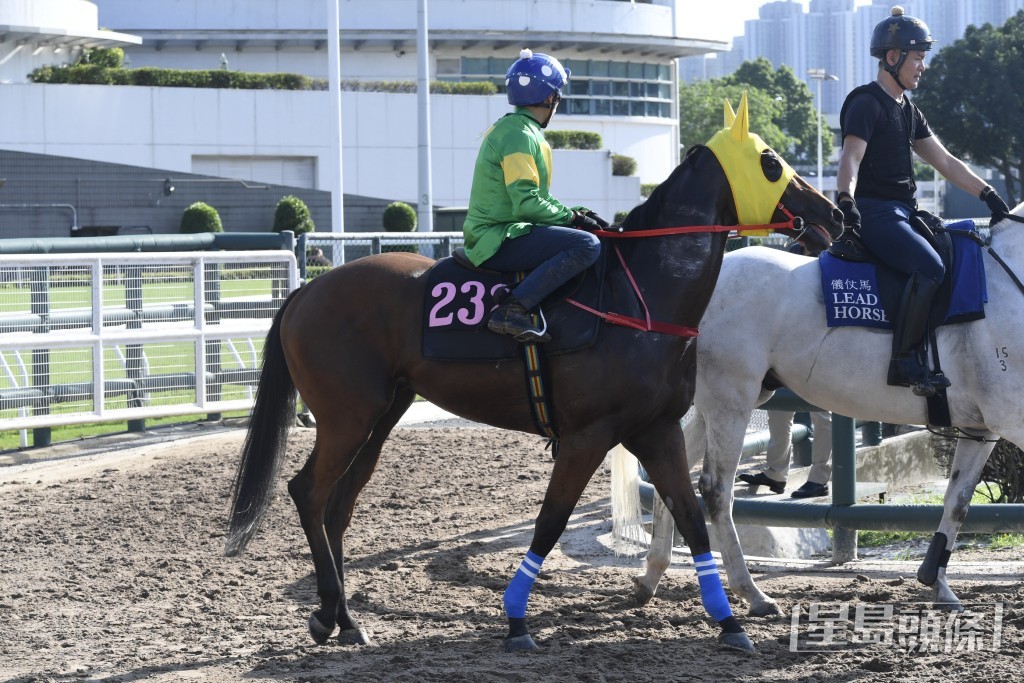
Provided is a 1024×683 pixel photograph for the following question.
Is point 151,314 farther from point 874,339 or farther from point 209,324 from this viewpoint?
point 874,339

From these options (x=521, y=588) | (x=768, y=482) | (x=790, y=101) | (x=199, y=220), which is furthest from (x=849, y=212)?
(x=790, y=101)

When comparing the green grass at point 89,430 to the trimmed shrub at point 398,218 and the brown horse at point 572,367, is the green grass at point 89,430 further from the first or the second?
the trimmed shrub at point 398,218

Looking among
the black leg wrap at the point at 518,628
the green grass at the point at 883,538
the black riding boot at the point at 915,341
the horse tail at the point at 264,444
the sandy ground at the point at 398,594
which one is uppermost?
the black riding boot at the point at 915,341

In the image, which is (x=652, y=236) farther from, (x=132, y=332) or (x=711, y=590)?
(x=132, y=332)

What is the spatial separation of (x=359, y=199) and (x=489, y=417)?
35.9m

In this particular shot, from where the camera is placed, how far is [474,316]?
18.3 ft

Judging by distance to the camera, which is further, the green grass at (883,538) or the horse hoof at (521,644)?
the green grass at (883,538)

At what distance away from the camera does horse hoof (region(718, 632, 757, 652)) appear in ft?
17.6

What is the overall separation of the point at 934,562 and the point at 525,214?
2.57m

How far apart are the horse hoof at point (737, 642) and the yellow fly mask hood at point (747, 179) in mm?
1695

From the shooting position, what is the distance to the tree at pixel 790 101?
96000 millimetres

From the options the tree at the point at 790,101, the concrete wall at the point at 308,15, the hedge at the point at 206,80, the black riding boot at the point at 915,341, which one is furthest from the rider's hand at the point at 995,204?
the tree at the point at 790,101

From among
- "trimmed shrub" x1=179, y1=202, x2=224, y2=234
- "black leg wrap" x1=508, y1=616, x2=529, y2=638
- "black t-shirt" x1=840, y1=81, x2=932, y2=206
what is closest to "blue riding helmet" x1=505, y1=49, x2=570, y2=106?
"black t-shirt" x1=840, y1=81, x2=932, y2=206

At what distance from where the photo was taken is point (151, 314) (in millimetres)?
11586
